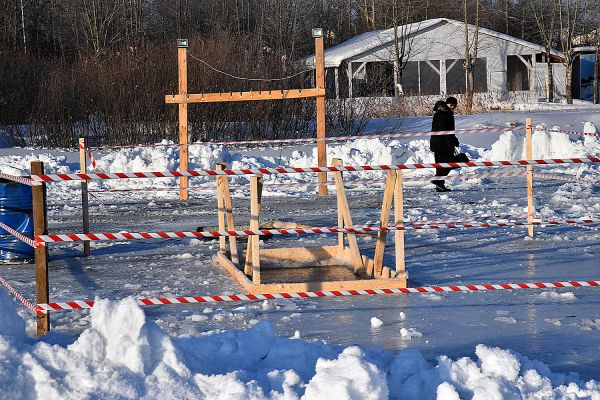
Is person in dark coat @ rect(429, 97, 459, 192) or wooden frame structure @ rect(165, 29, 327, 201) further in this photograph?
person in dark coat @ rect(429, 97, 459, 192)

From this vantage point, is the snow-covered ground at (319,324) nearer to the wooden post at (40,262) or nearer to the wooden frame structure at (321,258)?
the wooden frame structure at (321,258)

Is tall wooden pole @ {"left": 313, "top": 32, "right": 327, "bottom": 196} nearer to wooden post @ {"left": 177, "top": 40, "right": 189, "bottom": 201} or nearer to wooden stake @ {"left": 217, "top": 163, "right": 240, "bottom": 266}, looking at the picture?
wooden post @ {"left": 177, "top": 40, "right": 189, "bottom": 201}

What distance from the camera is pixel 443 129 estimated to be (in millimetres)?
18219

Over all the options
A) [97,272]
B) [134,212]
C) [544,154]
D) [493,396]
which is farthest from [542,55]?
[493,396]

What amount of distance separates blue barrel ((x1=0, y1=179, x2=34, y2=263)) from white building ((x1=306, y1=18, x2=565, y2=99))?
37.8m

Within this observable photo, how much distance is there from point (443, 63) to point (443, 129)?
33.5 m

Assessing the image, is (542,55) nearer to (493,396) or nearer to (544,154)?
(544,154)

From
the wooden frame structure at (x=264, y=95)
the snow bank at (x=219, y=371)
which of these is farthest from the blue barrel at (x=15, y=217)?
the wooden frame structure at (x=264, y=95)

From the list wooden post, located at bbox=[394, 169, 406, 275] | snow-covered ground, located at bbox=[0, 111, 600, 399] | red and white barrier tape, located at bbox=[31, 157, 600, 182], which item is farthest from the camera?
wooden post, located at bbox=[394, 169, 406, 275]

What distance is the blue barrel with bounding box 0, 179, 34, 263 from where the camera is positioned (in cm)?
1140

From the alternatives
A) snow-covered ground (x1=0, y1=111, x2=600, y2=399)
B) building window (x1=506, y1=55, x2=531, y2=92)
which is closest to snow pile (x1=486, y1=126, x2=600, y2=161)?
snow-covered ground (x1=0, y1=111, x2=600, y2=399)

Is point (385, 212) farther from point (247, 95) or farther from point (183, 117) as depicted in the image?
point (183, 117)

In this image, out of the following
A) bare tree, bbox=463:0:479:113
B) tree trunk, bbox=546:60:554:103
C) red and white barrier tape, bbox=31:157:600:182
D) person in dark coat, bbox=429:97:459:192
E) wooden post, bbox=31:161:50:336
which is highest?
bare tree, bbox=463:0:479:113

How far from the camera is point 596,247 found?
11.7 m
